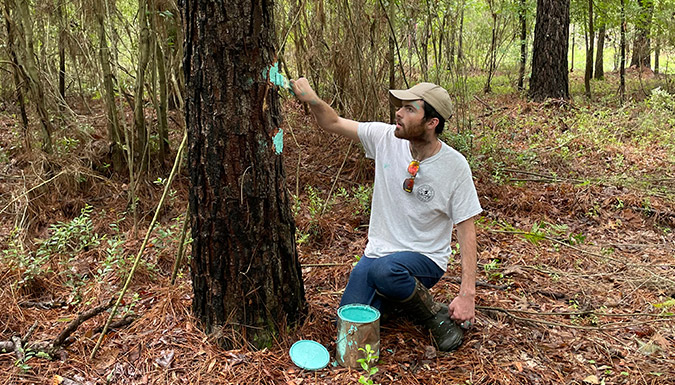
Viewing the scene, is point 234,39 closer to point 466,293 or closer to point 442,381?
point 466,293

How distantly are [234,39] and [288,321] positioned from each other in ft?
Answer: 4.71

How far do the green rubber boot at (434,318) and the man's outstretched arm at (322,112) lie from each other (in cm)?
97

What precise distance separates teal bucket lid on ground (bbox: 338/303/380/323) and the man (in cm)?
14

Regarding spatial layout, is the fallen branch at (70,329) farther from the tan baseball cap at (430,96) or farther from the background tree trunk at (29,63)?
the background tree trunk at (29,63)

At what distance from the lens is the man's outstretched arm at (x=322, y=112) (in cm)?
255

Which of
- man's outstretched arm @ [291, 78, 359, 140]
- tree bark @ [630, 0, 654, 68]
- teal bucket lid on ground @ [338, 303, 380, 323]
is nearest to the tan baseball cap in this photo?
man's outstretched arm @ [291, 78, 359, 140]

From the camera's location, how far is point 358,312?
2.49 m

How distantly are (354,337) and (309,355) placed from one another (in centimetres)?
26

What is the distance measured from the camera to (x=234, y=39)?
2.08 metres

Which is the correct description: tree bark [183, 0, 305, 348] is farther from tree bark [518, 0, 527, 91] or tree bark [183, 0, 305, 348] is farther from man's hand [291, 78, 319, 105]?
tree bark [518, 0, 527, 91]

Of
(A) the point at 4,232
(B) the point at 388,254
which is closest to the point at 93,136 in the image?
(A) the point at 4,232

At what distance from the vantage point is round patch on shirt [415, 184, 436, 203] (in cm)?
264

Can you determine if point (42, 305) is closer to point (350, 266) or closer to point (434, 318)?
point (350, 266)

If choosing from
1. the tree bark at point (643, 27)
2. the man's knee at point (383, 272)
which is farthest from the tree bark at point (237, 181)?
the tree bark at point (643, 27)
